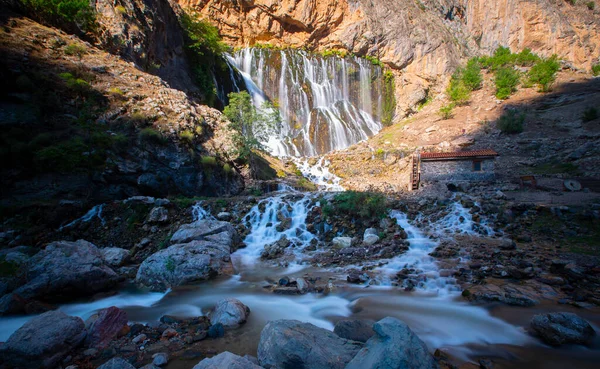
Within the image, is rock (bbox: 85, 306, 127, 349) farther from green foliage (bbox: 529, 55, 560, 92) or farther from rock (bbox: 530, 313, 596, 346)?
green foliage (bbox: 529, 55, 560, 92)

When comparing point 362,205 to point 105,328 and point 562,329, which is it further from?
point 105,328

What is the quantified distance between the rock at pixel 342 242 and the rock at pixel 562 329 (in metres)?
5.07

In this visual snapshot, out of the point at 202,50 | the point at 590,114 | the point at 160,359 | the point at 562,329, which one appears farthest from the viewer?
the point at 202,50

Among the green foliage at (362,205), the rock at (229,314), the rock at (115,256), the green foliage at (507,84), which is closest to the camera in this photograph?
the rock at (229,314)

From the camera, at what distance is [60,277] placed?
5223 millimetres

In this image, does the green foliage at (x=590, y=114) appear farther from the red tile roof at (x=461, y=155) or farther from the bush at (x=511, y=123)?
the red tile roof at (x=461, y=155)

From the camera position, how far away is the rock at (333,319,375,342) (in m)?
3.31

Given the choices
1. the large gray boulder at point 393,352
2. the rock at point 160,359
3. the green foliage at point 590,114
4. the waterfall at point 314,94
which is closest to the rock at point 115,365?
the rock at point 160,359

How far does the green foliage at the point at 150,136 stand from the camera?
485 inches

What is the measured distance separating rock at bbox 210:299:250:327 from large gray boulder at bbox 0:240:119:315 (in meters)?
3.23

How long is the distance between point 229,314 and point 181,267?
2687 millimetres

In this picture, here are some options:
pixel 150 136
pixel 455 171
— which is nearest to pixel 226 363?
pixel 150 136

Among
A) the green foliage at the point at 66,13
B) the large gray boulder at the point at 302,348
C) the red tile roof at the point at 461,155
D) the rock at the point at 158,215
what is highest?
the green foliage at the point at 66,13

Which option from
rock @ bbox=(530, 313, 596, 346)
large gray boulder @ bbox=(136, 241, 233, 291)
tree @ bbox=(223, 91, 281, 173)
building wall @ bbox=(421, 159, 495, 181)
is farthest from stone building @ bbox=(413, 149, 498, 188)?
large gray boulder @ bbox=(136, 241, 233, 291)
